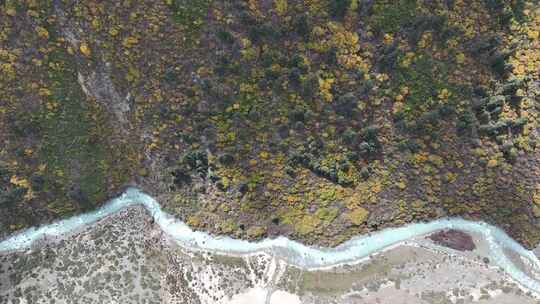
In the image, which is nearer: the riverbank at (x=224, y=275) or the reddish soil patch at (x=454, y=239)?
the riverbank at (x=224, y=275)

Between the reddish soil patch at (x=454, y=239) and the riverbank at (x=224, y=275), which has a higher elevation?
the reddish soil patch at (x=454, y=239)

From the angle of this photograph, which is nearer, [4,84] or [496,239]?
[4,84]

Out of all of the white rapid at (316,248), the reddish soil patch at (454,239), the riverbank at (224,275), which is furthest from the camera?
the reddish soil patch at (454,239)

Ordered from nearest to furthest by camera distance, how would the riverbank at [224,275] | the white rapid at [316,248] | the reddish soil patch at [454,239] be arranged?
the riverbank at [224,275]
the white rapid at [316,248]
the reddish soil patch at [454,239]

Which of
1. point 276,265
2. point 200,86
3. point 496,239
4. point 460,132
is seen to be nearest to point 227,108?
point 200,86

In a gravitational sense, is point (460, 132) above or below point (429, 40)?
below

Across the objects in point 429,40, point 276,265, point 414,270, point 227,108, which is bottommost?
point 276,265

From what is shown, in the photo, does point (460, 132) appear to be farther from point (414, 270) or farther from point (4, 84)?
point (4, 84)
